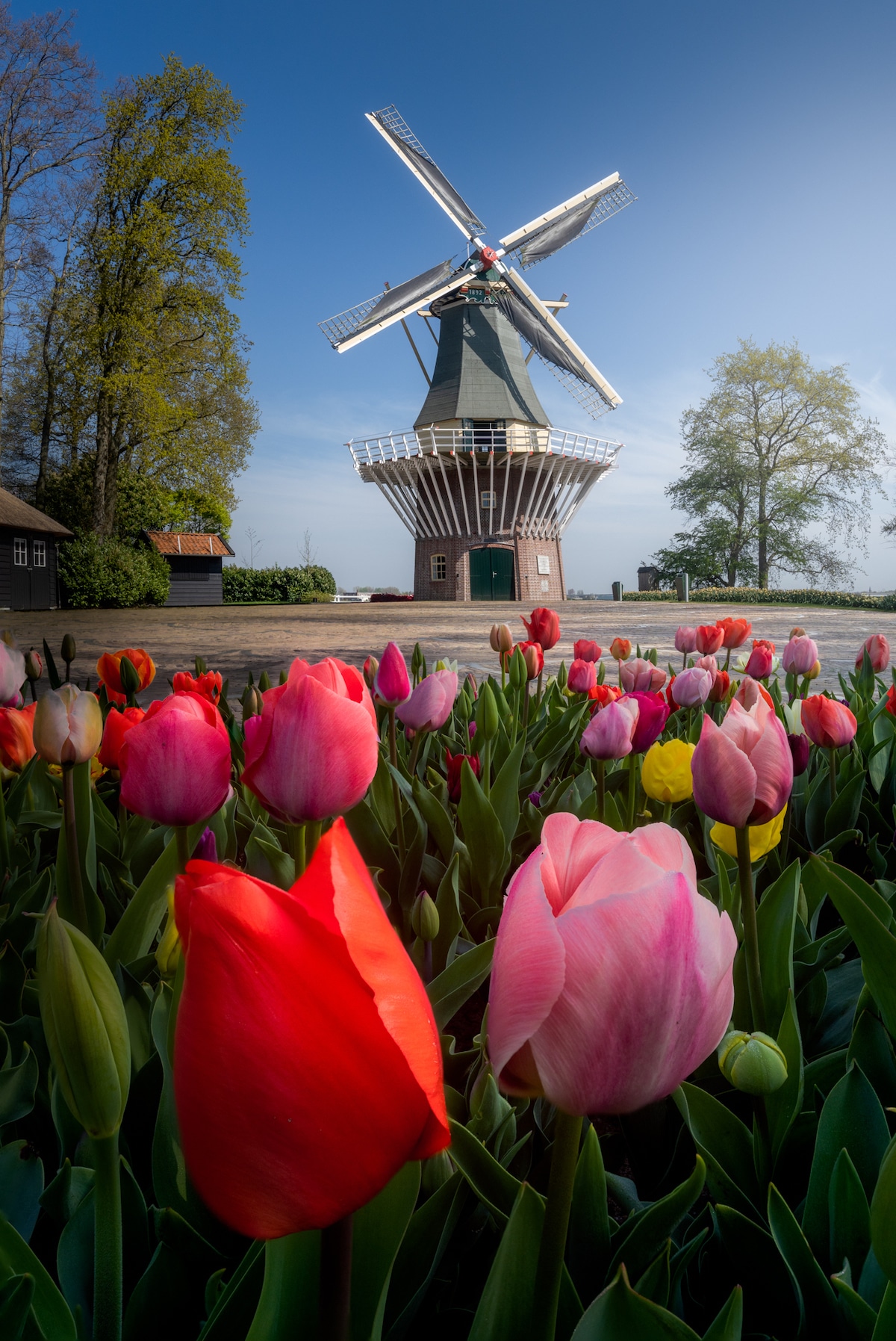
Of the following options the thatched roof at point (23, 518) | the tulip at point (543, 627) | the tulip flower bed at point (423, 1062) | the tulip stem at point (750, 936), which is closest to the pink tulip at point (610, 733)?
the tulip flower bed at point (423, 1062)

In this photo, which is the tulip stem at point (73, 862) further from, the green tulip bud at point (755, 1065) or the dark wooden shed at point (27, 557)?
the dark wooden shed at point (27, 557)

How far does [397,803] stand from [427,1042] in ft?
3.59

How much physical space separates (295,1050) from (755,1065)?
0.48 m

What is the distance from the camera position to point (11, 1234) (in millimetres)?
445

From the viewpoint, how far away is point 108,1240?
409mm

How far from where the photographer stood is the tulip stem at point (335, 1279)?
328 millimetres

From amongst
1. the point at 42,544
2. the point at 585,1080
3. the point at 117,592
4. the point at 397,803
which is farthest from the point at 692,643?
the point at 42,544

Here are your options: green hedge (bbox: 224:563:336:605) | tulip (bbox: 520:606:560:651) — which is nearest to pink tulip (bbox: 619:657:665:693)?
tulip (bbox: 520:606:560:651)

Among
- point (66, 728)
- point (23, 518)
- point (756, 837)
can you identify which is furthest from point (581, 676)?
point (23, 518)

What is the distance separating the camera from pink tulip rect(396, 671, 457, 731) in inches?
57.6

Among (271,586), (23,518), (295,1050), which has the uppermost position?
(23,518)

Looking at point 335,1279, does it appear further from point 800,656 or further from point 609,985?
point 800,656

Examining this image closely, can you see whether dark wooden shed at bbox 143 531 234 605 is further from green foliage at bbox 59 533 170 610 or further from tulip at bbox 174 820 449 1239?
tulip at bbox 174 820 449 1239

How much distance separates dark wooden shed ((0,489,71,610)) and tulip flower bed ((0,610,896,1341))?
68.9ft
